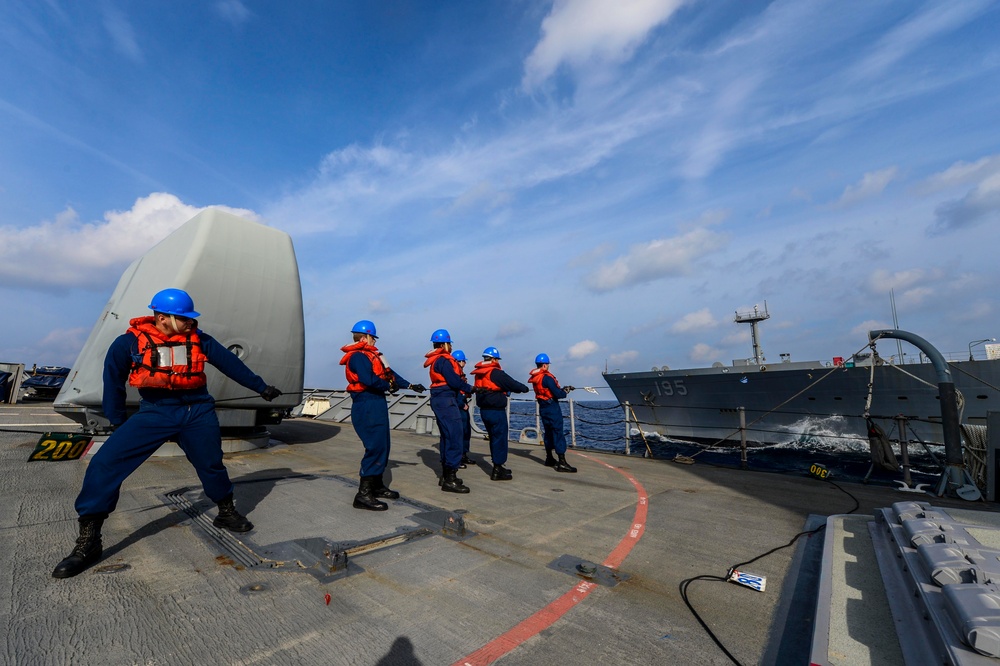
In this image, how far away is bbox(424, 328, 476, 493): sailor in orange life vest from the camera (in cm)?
506

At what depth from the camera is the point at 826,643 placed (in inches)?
68.7

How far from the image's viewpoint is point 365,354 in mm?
4504

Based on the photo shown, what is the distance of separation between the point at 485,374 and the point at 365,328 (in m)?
2.33

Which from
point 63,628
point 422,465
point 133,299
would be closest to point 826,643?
point 63,628

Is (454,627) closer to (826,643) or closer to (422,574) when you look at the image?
(422,574)

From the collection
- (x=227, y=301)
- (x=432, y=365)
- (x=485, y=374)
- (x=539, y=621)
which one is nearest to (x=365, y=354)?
(x=432, y=365)

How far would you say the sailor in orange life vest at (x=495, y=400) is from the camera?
5988 mm

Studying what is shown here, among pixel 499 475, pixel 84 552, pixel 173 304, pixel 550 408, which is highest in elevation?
pixel 173 304

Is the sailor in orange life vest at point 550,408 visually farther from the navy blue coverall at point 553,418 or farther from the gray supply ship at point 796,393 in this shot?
the gray supply ship at point 796,393

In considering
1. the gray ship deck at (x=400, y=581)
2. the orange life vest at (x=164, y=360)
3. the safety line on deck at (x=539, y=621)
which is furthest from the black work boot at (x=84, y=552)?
the safety line on deck at (x=539, y=621)

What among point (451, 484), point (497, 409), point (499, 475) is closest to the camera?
point (451, 484)

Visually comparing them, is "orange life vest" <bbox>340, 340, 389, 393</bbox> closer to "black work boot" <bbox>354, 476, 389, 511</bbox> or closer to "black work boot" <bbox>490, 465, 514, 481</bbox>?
"black work boot" <bbox>354, 476, 389, 511</bbox>

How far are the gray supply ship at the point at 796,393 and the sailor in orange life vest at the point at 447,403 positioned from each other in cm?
1435

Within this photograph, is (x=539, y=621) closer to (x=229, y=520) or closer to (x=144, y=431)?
(x=229, y=520)
